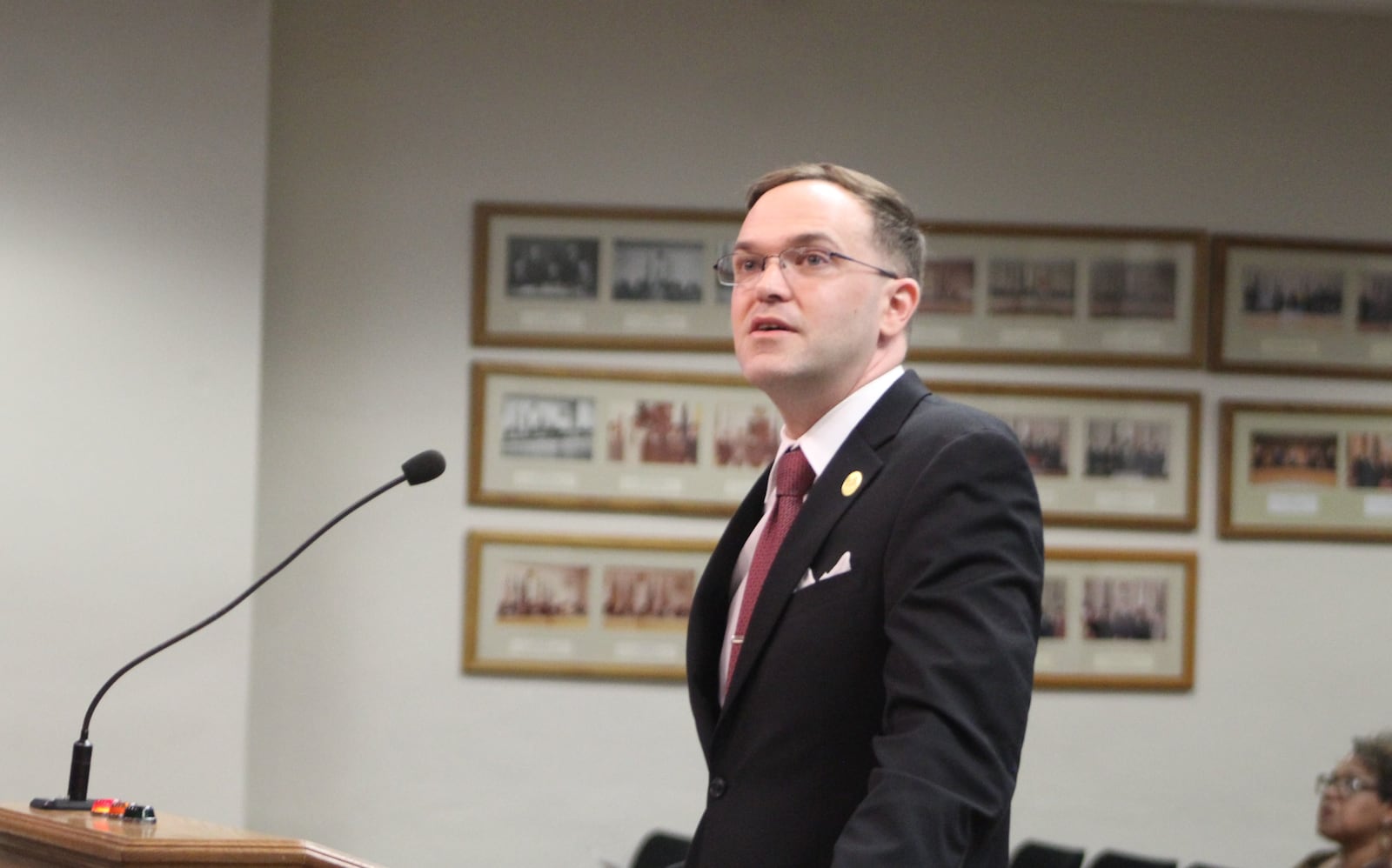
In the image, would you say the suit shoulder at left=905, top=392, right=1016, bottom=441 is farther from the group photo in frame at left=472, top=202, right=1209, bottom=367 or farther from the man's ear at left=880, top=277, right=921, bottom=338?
the group photo in frame at left=472, top=202, right=1209, bottom=367

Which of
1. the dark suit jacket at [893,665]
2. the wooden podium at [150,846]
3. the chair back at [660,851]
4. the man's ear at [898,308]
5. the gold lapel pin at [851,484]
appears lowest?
the chair back at [660,851]

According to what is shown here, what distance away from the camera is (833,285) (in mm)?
2055

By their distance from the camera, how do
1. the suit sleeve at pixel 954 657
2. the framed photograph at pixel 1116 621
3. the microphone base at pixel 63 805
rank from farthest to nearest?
the framed photograph at pixel 1116 621 < the microphone base at pixel 63 805 < the suit sleeve at pixel 954 657

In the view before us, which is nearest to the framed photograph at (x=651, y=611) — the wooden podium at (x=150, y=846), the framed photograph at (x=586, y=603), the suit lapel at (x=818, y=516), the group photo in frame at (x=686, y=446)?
the framed photograph at (x=586, y=603)

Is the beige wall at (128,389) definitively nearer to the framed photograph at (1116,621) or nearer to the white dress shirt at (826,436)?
the framed photograph at (1116,621)

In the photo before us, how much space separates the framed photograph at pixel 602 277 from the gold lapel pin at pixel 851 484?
3345 mm

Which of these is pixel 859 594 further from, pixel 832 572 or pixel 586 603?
pixel 586 603

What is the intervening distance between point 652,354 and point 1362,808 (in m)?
2.56

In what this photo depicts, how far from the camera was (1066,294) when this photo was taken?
544 cm

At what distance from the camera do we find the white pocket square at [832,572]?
190 cm

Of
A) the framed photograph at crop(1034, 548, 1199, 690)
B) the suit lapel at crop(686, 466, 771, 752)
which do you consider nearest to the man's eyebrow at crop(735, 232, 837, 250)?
the suit lapel at crop(686, 466, 771, 752)

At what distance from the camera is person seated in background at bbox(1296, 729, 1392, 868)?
4336 mm

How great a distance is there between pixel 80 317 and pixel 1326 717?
4.32 m

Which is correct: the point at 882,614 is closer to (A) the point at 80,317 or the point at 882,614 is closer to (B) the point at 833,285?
(B) the point at 833,285
